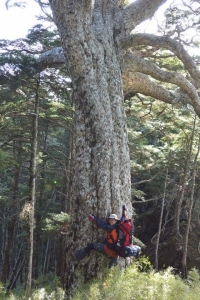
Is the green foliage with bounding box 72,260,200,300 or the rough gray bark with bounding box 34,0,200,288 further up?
the rough gray bark with bounding box 34,0,200,288

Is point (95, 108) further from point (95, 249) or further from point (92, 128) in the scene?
point (95, 249)

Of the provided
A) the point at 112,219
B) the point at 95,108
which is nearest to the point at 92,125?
the point at 95,108

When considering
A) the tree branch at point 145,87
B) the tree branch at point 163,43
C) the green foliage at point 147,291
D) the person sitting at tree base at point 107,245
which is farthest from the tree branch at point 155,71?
the green foliage at point 147,291

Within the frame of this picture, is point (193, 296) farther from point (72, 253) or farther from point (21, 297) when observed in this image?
point (72, 253)

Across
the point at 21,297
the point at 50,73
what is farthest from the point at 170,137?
the point at 21,297

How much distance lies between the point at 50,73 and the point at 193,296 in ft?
27.8

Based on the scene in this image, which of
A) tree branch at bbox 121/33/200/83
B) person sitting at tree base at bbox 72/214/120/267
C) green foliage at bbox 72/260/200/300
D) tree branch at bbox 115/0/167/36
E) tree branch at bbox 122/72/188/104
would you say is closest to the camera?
green foliage at bbox 72/260/200/300

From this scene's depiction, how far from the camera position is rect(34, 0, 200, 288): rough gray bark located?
506 centimetres

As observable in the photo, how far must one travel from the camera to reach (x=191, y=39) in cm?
922

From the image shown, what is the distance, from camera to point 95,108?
17.8 feet

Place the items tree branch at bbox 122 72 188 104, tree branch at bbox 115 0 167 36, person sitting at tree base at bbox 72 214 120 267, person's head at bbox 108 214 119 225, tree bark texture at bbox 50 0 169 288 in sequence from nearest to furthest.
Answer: person sitting at tree base at bbox 72 214 120 267, person's head at bbox 108 214 119 225, tree bark texture at bbox 50 0 169 288, tree branch at bbox 115 0 167 36, tree branch at bbox 122 72 188 104

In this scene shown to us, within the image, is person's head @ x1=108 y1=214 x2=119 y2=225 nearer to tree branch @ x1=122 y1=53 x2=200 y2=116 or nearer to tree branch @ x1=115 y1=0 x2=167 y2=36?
tree branch @ x1=122 y1=53 x2=200 y2=116

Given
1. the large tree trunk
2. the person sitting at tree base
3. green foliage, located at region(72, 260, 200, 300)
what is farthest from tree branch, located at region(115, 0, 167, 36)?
green foliage, located at region(72, 260, 200, 300)

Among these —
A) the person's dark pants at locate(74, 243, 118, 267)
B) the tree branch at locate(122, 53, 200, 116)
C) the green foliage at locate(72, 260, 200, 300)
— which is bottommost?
the green foliage at locate(72, 260, 200, 300)
